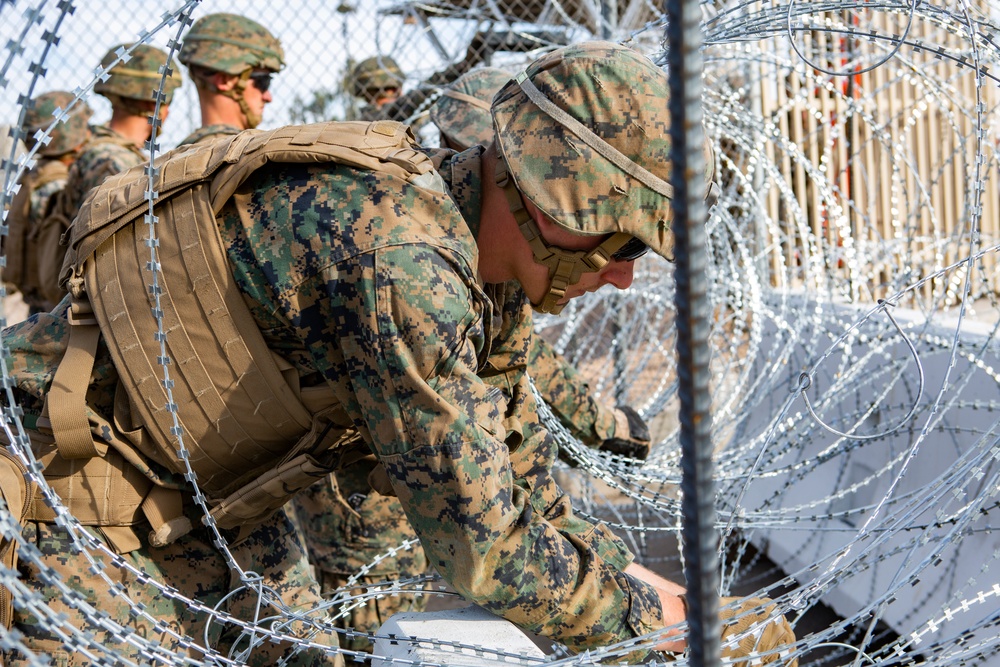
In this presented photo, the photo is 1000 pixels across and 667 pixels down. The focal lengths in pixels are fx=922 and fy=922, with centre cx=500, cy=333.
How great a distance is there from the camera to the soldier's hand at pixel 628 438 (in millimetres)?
3500

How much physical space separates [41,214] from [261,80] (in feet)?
6.35

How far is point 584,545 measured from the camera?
1.97 meters

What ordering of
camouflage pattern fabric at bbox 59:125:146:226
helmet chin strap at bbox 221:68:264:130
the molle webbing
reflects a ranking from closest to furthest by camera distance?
the molle webbing
camouflage pattern fabric at bbox 59:125:146:226
helmet chin strap at bbox 221:68:264:130

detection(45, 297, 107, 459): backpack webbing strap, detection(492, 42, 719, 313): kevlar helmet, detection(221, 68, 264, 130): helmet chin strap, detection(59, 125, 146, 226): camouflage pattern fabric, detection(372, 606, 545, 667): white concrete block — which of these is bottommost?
detection(372, 606, 545, 667): white concrete block

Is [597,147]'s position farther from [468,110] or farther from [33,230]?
[33,230]

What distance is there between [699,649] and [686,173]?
0.55 m

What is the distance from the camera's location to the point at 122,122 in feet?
16.0

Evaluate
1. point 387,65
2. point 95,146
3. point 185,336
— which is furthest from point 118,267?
point 387,65

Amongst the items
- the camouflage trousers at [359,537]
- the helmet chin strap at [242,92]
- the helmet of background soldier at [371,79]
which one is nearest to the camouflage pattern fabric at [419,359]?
the camouflage trousers at [359,537]

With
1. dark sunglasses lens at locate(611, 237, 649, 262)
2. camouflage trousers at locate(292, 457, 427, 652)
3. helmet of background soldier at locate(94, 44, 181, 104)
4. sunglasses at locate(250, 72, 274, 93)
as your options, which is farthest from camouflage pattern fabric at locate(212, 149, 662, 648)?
helmet of background soldier at locate(94, 44, 181, 104)

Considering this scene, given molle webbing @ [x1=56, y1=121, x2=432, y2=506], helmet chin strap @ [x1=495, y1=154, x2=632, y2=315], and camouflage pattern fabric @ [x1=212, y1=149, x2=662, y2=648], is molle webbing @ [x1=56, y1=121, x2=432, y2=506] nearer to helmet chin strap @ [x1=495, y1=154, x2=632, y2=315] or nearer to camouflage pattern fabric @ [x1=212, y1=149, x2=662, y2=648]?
camouflage pattern fabric @ [x1=212, y1=149, x2=662, y2=648]

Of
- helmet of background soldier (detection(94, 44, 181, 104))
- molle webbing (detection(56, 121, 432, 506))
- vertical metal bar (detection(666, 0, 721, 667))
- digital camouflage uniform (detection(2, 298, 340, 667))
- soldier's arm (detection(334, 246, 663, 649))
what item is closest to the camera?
vertical metal bar (detection(666, 0, 721, 667))

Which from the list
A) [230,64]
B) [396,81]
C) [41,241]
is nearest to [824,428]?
[230,64]

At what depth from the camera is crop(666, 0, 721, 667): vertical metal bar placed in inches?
37.6
